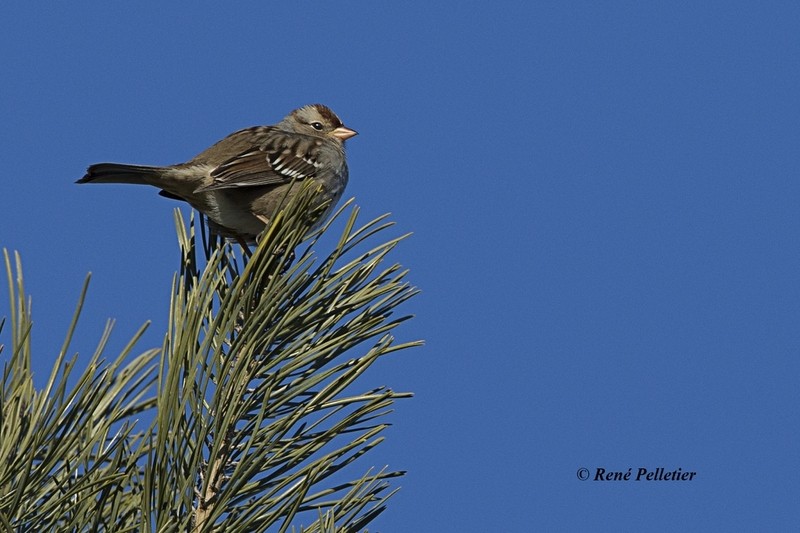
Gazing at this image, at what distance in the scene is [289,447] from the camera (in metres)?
1.72

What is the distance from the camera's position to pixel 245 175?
379cm

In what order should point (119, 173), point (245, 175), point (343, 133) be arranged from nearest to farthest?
point (119, 173), point (245, 175), point (343, 133)

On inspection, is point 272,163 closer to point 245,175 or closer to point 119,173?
point 245,175

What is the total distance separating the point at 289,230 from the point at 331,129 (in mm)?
3247

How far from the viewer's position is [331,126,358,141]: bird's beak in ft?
16.7

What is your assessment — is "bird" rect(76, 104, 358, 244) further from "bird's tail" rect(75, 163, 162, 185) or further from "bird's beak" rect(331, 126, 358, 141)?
"bird's beak" rect(331, 126, 358, 141)

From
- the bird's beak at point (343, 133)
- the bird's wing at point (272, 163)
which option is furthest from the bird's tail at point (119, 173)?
the bird's beak at point (343, 133)

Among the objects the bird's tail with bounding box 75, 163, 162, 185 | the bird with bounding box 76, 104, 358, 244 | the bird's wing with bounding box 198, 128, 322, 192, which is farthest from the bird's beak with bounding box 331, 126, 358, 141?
the bird's tail with bounding box 75, 163, 162, 185

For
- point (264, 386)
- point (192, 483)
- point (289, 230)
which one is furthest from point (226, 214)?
point (192, 483)

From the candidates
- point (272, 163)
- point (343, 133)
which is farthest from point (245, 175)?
point (343, 133)

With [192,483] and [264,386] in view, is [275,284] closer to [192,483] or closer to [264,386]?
[264,386]

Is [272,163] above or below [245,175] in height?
above

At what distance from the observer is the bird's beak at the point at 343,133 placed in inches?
200

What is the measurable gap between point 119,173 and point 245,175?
0.61m
